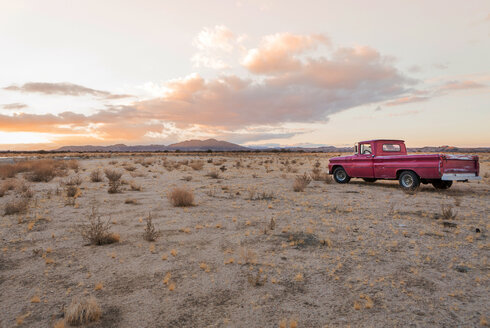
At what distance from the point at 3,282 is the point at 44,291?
937 mm

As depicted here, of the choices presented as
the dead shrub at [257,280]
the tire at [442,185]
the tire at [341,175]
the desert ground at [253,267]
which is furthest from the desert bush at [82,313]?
the tire at [442,185]

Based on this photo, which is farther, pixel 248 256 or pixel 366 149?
pixel 366 149

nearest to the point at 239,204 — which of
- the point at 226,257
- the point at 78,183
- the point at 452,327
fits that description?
the point at 226,257

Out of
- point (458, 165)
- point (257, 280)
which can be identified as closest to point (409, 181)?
point (458, 165)

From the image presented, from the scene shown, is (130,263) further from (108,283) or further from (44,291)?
(44,291)

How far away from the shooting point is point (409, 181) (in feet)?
41.7

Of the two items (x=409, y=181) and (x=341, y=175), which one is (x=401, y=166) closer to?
(x=409, y=181)

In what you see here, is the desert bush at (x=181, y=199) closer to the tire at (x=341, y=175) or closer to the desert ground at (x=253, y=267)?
the desert ground at (x=253, y=267)

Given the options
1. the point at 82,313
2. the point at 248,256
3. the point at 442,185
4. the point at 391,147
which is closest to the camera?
the point at 82,313

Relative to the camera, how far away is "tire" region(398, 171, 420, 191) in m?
12.2

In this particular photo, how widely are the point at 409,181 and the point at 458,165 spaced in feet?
6.20

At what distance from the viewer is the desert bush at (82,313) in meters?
3.47

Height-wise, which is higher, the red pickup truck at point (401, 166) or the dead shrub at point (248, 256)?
the red pickup truck at point (401, 166)

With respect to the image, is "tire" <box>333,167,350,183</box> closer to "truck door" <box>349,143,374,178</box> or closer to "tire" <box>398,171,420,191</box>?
"truck door" <box>349,143,374,178</box>
